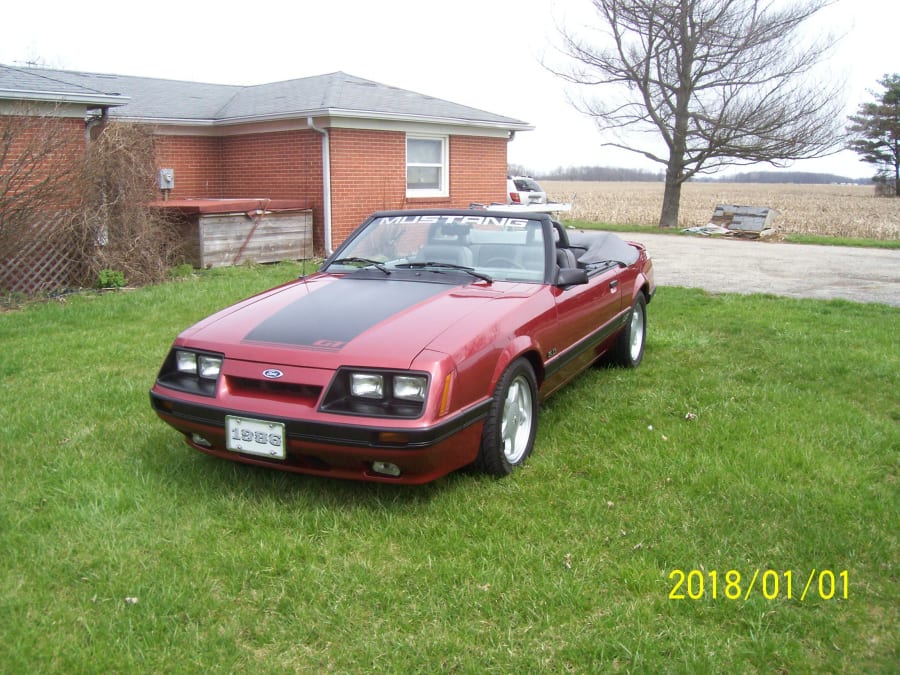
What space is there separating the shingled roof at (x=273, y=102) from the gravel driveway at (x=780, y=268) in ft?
16.8

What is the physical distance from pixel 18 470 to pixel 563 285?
10.6 ft

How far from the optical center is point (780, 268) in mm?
13992

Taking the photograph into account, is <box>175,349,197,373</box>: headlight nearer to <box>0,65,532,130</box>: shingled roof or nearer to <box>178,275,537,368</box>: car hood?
<box>178,275,537,368</box>: car hood

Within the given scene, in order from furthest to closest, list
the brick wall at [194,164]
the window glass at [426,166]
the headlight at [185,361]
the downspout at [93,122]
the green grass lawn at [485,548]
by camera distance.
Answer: the window glass at [426,166]
the brick wall at [194,164]
the downspout at [93,122]
the headlight at [185,361]
the green grass lawn at [485,548]

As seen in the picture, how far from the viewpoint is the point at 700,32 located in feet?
70.7

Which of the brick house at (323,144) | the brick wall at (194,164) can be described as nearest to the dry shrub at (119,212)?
the brick house at (323,144)

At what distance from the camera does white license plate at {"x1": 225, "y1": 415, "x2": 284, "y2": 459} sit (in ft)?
11.8

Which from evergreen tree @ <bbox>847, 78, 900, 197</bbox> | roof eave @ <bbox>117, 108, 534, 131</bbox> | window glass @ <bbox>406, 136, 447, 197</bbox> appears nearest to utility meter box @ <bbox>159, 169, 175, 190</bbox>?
roof eave @ <bbox>117, 108, 534, 131</bbox>

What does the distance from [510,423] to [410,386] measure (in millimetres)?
Result: 867

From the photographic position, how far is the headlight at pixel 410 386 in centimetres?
354

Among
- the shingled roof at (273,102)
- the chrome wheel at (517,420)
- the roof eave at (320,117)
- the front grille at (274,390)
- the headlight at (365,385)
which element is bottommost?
the chrome wheel at (517,420)

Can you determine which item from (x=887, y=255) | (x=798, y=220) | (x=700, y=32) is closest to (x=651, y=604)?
(x=887, y=255)

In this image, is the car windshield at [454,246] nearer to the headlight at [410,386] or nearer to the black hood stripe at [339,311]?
the black hood stripe at [339,311]

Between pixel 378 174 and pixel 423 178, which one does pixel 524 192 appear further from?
pixel 378 174
